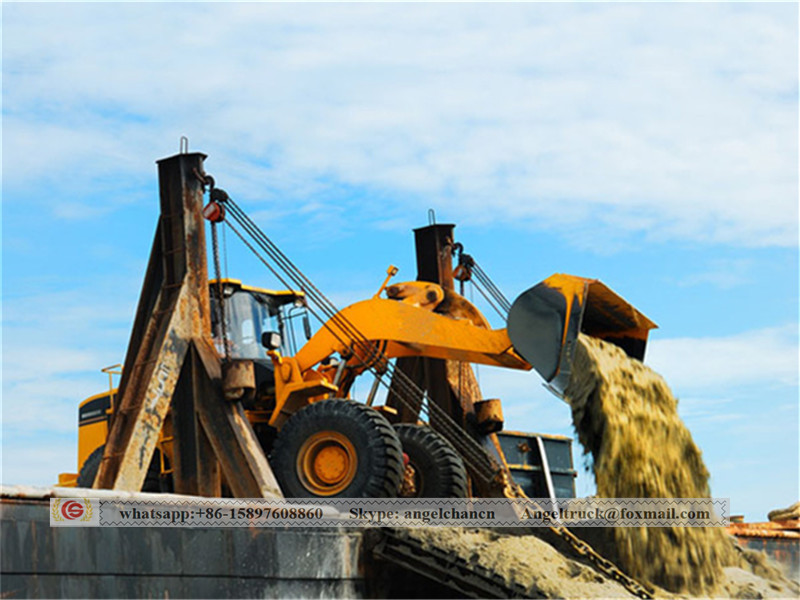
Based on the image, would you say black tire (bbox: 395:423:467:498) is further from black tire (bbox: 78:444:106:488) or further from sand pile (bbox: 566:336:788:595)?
black tire (bbox: 78:444:106:488)

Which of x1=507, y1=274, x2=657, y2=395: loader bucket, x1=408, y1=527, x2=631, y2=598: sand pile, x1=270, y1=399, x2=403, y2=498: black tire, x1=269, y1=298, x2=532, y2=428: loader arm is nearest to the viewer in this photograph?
x1=408, y1=527, x2=631, y2=598: sand pile

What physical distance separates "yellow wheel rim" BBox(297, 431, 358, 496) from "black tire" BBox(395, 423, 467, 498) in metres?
1.12

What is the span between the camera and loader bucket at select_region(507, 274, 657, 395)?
11.3m

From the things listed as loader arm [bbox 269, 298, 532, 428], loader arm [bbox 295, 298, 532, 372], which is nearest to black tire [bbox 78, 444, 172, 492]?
loader arm [bbox 269, 298, 532, 428]

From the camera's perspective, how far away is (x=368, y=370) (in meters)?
13.5

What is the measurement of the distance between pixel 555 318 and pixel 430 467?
8.20ft

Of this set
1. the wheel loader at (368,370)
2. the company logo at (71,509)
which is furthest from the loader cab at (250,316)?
the company logo at (71,509)

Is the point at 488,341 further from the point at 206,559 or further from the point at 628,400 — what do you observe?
the point at 206,559

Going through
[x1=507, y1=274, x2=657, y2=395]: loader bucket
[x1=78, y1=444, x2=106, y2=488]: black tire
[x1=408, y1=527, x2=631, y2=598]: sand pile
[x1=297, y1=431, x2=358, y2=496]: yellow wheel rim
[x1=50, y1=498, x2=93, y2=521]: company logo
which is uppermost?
[x1=507, y1=274, x2=657, y2=395]: loader bucket

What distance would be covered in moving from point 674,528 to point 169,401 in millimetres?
4942

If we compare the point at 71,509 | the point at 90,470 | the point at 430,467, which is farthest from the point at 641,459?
the point at 90,470

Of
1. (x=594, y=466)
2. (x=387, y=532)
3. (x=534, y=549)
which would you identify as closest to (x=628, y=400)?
(x=594, y=466)

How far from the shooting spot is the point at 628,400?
1137 cm

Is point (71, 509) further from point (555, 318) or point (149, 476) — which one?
point (555, 318)
